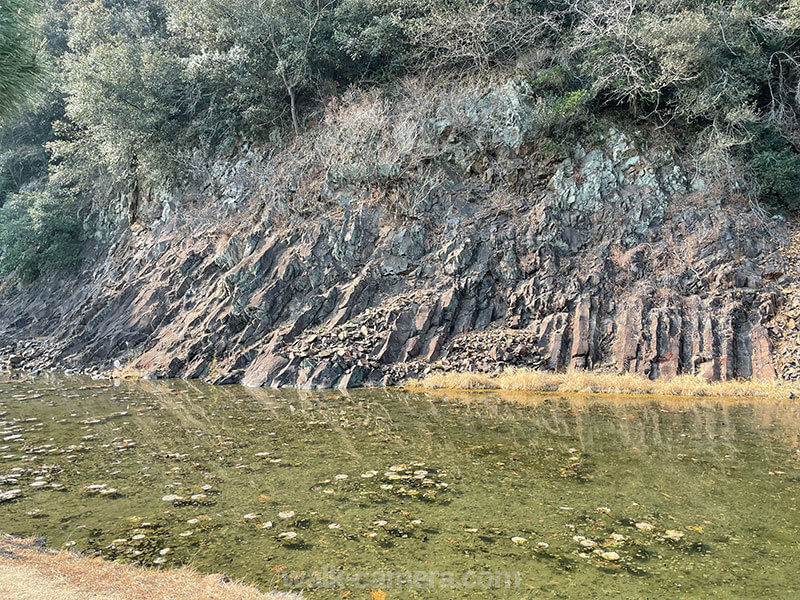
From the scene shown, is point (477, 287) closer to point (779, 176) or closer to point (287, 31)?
point (779, 176)

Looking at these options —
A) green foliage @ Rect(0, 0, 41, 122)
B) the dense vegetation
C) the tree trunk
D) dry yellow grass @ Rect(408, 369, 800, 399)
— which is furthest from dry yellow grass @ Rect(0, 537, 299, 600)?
the tree trunk

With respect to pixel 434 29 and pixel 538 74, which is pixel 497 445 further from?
pixel 434 29

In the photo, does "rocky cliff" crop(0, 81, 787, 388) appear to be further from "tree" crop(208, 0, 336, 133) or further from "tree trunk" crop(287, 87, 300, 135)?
"tree" crop(208, 0, 336, 133)

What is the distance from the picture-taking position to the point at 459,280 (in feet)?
57.8

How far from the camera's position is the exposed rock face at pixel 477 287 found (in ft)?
49.6

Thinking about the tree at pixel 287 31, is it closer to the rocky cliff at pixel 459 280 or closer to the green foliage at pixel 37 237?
the rocky cliff at pixel 459 280

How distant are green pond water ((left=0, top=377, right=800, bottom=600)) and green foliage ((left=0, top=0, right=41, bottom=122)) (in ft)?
18.0

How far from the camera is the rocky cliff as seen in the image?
1523cm

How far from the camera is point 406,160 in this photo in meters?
20.6

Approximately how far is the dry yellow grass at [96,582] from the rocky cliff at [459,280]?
10.9m

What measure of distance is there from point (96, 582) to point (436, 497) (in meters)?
3.67

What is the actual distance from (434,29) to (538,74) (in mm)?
4951

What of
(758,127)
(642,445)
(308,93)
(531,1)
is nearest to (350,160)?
(308,93)

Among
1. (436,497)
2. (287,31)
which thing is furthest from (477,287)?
(287,31)
